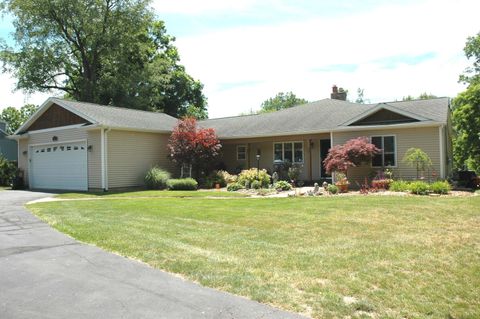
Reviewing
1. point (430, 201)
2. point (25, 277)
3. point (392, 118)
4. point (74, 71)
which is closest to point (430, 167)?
point (392, 118)

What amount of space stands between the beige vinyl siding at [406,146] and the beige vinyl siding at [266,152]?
117 inches

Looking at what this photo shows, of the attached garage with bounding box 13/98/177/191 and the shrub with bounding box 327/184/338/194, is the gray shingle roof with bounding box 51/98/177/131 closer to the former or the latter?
the attached garage with bounding box 13/98/177/191

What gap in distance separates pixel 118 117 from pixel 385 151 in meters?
13.1

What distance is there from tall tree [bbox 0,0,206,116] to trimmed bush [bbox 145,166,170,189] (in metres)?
18.1

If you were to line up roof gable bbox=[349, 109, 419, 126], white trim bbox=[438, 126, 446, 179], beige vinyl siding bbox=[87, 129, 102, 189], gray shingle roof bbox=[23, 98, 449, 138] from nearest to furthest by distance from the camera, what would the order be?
white trim bbox=[438, 126, 446, 179], roof gable bbox=[349, 109, 419, 126], gray shingle roof bbox=[23, 98, 449, 138], beige vinyl siding bbox=[87, 129, 102, 189]

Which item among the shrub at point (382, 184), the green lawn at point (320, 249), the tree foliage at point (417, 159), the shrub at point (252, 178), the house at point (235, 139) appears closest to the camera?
the green lawn at point (320, 249)

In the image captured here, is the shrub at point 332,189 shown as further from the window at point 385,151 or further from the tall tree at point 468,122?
the tall tree at point 468,122

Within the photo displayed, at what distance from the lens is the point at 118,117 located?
22.2 meters

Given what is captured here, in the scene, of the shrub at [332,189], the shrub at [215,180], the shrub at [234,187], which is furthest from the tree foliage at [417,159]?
the shrub at [215,180]

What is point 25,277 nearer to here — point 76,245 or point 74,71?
point 76,245

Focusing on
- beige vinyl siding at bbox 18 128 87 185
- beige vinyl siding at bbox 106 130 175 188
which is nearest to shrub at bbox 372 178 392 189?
beige vinyl siding at bbox 106 130 175 188

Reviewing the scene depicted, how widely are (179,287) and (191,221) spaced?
474cm

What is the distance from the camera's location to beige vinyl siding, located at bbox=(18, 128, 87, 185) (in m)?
21.1

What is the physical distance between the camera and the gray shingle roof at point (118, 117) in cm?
2053
